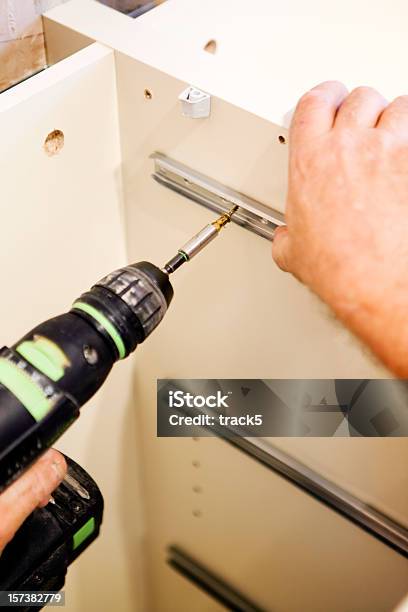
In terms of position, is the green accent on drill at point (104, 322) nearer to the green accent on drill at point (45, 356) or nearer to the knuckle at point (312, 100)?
the green accent on drill at point (45, 356)

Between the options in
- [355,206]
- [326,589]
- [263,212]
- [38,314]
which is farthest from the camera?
[326,589]

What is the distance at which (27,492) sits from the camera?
504 millimetres

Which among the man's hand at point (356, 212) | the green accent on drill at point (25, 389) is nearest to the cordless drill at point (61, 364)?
the green accent on drill at point (25, 389)

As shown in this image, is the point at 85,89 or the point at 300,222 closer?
the point at 300,222

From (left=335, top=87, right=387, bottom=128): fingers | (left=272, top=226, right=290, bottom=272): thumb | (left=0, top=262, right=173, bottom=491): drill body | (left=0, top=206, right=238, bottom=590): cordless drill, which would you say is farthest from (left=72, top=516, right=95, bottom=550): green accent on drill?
(left=335, top=87, right=387, bottom=128): fingers

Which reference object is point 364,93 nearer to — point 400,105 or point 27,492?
point 400,105

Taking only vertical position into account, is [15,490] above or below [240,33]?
below

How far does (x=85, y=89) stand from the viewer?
62cm

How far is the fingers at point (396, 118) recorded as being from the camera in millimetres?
483

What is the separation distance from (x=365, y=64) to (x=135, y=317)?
1.13 feet

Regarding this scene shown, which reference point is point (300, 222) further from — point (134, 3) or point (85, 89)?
point (134, 3)

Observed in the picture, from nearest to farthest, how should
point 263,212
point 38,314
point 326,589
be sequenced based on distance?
point 263,212
point 38,314
point 326,589

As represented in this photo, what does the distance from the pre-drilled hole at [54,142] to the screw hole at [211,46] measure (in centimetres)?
16

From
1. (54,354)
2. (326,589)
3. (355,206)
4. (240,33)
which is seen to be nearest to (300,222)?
(355,206)
